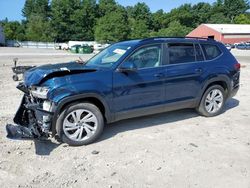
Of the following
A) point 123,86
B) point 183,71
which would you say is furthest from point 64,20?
point 123,86

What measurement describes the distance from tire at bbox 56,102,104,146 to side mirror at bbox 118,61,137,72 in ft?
2.68

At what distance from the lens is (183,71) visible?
571 cm

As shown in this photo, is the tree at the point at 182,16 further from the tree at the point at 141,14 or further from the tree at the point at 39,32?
the tree at the point at 39,32

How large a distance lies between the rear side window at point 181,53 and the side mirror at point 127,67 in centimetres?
91

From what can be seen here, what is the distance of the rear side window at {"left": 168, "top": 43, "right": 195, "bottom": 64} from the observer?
5.68 m

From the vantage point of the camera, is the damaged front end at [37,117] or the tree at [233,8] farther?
the tree at [233,8]

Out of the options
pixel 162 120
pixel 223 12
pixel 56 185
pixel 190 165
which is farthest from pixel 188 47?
pixel 223 12

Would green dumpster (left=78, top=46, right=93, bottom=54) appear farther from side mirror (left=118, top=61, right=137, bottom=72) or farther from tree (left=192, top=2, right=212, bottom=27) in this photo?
tree (left=192, top=2, right=212, bottom=27)

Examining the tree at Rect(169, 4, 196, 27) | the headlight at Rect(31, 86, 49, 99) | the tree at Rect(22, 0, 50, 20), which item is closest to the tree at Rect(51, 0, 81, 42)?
the tree at Rect(22, 0, 50, 20)

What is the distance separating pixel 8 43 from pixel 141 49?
76.3 meters

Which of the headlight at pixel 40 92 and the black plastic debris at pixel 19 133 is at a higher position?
the headlight at pixel 40 92

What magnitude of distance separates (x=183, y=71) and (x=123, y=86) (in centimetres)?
142

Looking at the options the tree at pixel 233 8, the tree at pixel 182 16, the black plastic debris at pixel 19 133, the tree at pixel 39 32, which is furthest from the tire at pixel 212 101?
the tree at pixel 233 8

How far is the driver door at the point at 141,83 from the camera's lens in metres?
5.04
